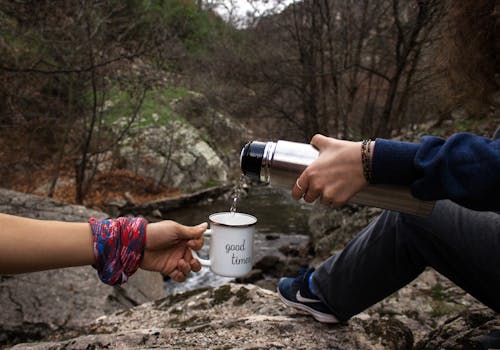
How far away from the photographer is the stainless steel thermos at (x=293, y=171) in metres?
1.04

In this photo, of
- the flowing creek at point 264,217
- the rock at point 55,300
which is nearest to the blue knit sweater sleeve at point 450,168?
the rock at point 55,300

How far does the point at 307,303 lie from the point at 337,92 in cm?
680

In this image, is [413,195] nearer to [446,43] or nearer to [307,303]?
[307,303]

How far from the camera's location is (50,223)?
1253 millimetres

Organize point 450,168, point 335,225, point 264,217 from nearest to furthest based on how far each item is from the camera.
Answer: point 450,168
point 335,225
point 264,217

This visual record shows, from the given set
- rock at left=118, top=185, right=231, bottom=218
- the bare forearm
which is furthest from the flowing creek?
the bare forearm

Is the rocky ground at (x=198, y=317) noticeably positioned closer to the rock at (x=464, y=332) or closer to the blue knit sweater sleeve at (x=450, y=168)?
the rock at (x=464, y=332)

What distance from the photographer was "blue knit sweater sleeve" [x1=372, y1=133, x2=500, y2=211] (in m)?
0.90

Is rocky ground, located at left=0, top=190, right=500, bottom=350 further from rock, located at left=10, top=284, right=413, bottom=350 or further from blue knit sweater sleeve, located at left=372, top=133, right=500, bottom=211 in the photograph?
blue knit sweater sleeve, located at left=372, top=133, right=500, bottom=211

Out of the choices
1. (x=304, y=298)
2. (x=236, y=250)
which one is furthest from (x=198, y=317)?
(x=236, y=250)

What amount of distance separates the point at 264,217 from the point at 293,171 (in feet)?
23.0

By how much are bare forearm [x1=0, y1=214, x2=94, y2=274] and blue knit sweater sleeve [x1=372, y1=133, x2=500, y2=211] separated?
961mm

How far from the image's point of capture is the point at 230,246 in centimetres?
137

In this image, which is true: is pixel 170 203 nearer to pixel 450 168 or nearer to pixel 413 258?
pixel 413 258
